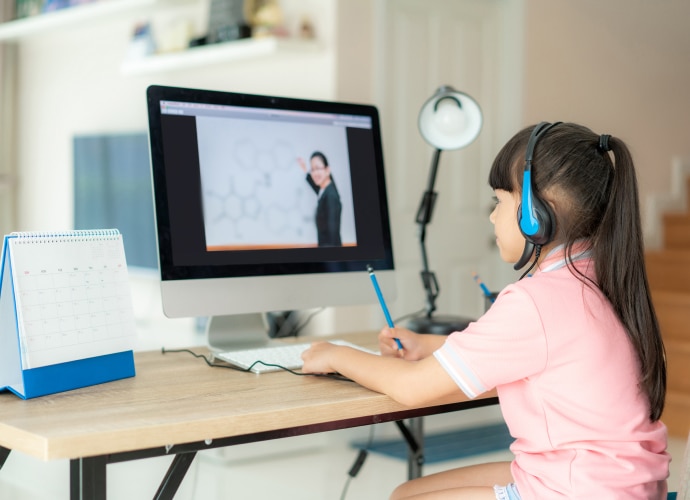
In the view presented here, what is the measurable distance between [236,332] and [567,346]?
2.47 ft

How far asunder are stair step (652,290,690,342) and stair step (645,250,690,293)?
20 centimetres

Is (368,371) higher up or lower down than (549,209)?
lower down

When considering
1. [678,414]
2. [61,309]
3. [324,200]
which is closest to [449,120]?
[324,200]

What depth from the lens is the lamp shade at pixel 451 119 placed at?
212cm

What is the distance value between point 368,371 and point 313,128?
628 millimetres

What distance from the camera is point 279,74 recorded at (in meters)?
3.57

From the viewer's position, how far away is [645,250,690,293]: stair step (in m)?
4.42

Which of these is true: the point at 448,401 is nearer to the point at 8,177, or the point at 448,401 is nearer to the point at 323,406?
the point at 323,406

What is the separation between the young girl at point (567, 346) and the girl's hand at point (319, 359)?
0.08 m

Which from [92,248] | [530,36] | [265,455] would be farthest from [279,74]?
[92,248]

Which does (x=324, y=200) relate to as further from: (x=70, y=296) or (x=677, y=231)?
(x=677, y=231)

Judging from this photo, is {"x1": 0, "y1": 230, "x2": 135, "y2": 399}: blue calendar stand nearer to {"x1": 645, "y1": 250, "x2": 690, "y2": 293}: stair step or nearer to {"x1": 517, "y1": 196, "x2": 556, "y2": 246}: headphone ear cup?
{"x1": 517, "y1": 196, "x2": 556, "y2": 246}: headphone ear cup

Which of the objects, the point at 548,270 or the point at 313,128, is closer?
the point at 548,270

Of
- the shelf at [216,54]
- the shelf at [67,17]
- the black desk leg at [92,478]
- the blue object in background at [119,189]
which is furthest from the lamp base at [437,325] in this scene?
the shelf at [67,17]
